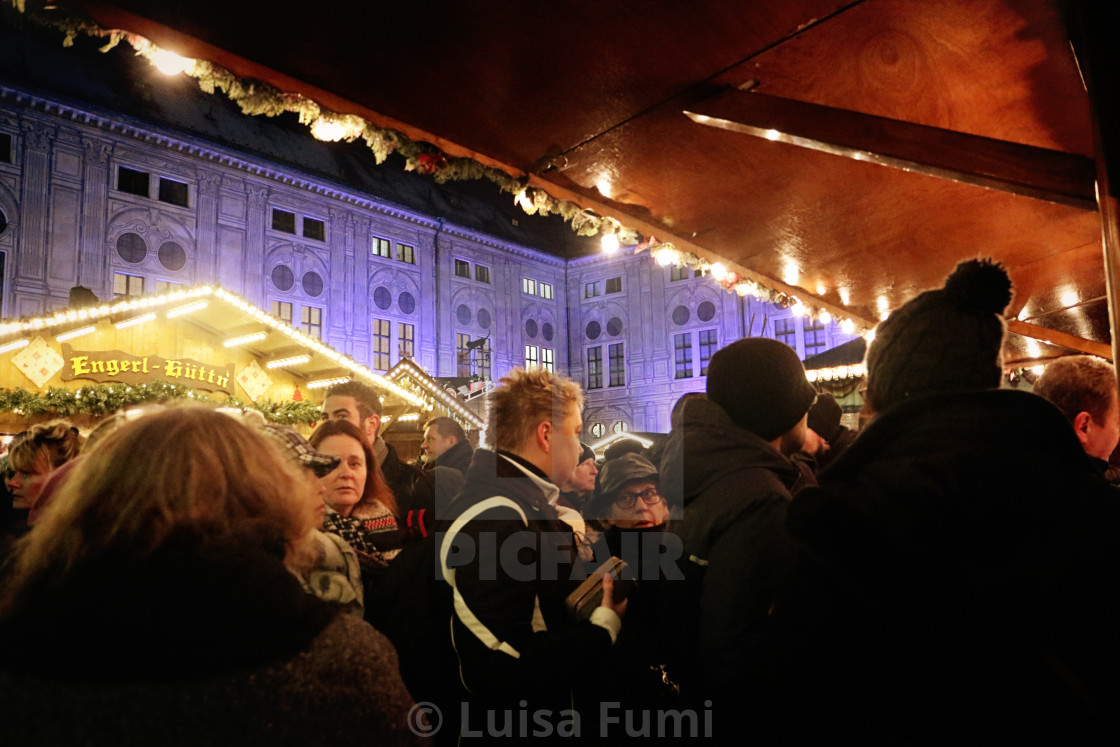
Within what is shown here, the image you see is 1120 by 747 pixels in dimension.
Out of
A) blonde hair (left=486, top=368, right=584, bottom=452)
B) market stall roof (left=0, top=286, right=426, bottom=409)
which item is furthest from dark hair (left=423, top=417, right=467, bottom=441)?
market stall roof (left=0, top=286, right=426, bottom=409)

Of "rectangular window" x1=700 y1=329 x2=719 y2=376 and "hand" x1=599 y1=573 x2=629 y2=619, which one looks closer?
"hand" x1=599 y1=573 x2=629 y2=619

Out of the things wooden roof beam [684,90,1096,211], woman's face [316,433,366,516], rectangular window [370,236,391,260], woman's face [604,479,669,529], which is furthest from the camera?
rectangular window [370,236,391,260]

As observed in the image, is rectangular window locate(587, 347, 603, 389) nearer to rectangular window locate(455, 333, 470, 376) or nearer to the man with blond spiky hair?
rectangular window locate(455, 333, 470, 376)

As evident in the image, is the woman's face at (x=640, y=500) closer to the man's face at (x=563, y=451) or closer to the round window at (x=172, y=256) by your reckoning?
the man's face at (x=563, y=451)

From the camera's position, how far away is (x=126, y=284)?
873 inches

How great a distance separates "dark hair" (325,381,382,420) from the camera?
448 centimetres

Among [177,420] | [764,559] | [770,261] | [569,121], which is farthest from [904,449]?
[770,261]

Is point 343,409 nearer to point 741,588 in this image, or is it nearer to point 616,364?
point 741,588

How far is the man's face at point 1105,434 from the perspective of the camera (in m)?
2.74

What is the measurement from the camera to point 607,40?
7.84 feet

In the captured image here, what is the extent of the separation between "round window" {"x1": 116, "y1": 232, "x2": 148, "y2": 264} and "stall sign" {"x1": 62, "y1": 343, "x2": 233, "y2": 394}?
15.3 meters

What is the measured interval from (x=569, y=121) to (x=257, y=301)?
84.4 feet

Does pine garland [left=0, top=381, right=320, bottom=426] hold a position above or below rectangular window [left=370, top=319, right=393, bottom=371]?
below

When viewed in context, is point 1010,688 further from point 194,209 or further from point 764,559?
point 194,209
